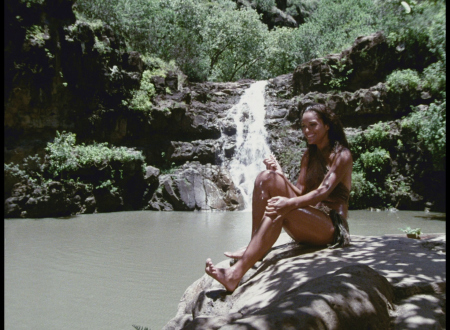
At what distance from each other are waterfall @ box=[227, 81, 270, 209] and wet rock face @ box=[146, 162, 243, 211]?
804 millimetres

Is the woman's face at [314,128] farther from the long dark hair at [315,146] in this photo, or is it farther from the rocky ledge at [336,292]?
the rocky ledge at [336,292]

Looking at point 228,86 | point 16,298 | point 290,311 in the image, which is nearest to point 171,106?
point 228,86

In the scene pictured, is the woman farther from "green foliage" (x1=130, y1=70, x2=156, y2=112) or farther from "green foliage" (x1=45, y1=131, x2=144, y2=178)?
"green foliage" (x1=130, y1=70, x2=156, y2=112)

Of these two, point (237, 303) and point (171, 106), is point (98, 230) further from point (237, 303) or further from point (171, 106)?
point (171, 106)

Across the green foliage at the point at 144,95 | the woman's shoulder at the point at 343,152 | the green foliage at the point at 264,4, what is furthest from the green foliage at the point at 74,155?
the green foliage at the point at 264,4

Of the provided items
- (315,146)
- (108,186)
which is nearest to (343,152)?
(315,146)

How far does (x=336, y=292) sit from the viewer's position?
7.02 feet

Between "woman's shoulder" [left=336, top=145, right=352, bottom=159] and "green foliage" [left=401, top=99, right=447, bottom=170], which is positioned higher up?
"green foliage" [left=401, top=99, right=447, bottom=170]

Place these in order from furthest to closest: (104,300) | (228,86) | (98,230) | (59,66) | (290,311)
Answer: (228,86) < (59,66) < (98,230) < (104,300) < (290,311)

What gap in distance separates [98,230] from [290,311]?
31.4 feet

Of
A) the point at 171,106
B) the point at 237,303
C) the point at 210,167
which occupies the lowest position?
the point at 237,303

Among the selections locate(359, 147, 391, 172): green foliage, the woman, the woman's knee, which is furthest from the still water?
locate(359, 147, 391, 172): green foliage

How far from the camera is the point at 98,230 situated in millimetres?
10547

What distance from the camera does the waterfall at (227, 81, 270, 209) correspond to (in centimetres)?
1812
